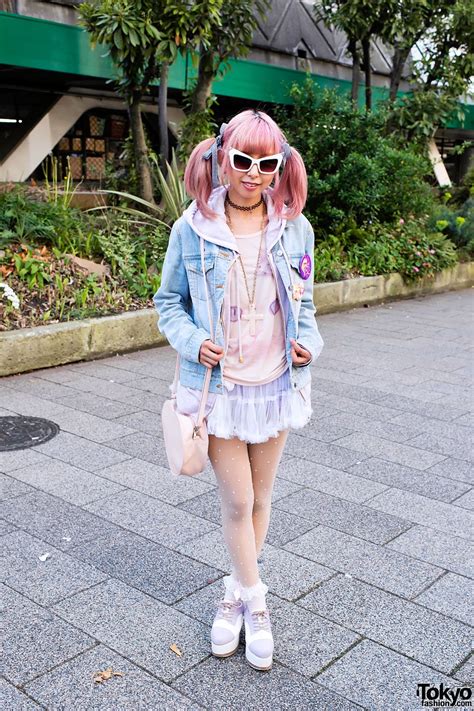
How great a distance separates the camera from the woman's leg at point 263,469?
9.04ft

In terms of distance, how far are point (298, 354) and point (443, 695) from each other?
4.17 feet

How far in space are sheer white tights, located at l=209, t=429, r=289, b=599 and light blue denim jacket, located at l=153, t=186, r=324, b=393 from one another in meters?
0.23

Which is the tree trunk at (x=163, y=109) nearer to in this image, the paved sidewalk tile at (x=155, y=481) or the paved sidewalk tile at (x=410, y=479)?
the paved sidewalk tile at (x=155, y=481)

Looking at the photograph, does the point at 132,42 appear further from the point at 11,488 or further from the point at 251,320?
the point at 251,320

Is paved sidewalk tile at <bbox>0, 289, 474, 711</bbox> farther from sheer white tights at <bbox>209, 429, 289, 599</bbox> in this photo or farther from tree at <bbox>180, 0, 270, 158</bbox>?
tree at <bbox>180, 0, 270, 158</bbox>

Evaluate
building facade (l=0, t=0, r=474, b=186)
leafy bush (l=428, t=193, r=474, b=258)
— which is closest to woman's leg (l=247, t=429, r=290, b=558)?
building facade (l=0, t=0, r=474, b=186)

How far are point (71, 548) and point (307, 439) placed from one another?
2.08 metres

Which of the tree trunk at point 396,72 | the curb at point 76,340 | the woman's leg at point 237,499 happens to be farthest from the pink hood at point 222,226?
the tree trunk at point 396,72

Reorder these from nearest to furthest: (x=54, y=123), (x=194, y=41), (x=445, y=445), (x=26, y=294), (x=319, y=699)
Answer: (x=319, y=699) < (x=445, y=445) < (x=26, y=294) < (x=194, y=41) < (x=54, y=123)

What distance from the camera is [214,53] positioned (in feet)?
33.0

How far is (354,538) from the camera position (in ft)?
12.3

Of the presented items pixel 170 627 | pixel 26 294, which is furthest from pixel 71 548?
pixel 26 294

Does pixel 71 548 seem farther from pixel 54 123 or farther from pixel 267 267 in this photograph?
pixel 54 123

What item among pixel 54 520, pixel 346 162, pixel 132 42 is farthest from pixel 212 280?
pixel 346 162
